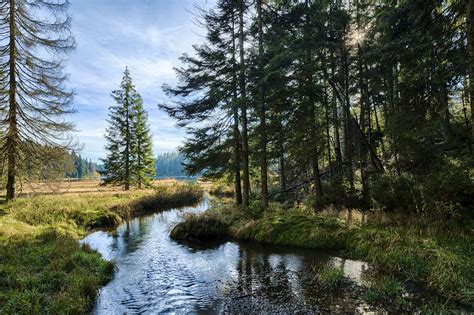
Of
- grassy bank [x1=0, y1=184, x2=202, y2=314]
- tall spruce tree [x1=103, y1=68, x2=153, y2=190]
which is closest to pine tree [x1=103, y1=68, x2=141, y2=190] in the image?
tall spruce tree [x1=103, y1=68, x2=153, y2=190]

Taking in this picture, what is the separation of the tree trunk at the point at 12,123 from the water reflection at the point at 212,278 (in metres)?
7.86

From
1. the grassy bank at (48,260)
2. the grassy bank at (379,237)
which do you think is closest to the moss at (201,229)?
the grassy bank at (379,237)

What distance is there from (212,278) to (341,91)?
404 inches

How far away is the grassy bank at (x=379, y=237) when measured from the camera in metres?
5.81

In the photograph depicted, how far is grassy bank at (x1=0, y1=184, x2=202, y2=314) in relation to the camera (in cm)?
521

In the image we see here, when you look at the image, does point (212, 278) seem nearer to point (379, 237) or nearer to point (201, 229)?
point (201, 229)

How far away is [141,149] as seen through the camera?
33.0 meters

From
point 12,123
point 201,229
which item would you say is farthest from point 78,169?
point 201,229

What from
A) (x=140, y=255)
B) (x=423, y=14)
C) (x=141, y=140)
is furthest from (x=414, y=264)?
(x=141, y=140)

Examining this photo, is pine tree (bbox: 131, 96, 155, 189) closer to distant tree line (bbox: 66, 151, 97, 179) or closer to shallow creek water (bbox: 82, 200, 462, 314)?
distant tree line (bbox: 66, 151, 97, 179)

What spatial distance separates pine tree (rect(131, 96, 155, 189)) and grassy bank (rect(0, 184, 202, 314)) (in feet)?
54.8

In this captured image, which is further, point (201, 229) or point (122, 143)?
point (122, 143)

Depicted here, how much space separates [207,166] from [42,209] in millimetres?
8318

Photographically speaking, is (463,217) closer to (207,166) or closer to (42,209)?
(207,166)
